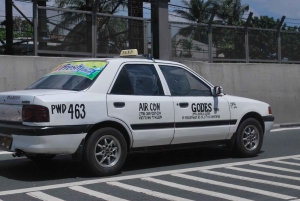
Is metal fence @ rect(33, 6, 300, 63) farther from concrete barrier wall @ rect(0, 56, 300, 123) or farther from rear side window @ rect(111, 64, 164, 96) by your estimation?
rear side window @ rect(111, 64, 164, 96)

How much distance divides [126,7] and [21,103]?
Result: 1118 centimetres

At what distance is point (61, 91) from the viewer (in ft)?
24.0

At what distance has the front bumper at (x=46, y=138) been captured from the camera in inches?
269

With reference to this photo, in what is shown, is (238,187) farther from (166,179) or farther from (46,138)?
(46,138)

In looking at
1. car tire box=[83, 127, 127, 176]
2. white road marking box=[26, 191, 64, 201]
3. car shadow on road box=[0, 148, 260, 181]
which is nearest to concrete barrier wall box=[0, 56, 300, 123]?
car shadow on road box=[0, 148, 260, 181]

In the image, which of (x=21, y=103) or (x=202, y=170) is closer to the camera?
(x=21, y=103)

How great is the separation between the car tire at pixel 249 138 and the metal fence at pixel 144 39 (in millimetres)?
5497

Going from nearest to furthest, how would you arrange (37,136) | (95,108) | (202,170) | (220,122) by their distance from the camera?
(37,136), (95,108), (202,170), (220,122)

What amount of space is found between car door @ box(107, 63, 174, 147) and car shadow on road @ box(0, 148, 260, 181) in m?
0.65

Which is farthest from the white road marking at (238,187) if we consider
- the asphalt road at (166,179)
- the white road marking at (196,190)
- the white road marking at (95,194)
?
the white road marking at (95,194)

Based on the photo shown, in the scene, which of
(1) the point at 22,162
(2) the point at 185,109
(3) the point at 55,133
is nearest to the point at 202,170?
(2) the point at 185,109

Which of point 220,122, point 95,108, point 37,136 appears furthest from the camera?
point 220,122

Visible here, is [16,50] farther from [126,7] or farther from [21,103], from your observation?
[21,103]

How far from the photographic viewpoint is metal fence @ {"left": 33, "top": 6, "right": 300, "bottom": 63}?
12.8m
